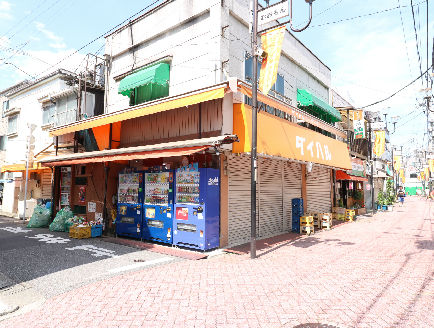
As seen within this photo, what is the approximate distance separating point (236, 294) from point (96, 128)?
436 inches

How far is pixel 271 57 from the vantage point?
29.3 feet

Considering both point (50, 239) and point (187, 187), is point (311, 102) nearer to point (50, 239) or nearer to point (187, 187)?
point (187, 187)

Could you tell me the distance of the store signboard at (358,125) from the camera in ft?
69.3

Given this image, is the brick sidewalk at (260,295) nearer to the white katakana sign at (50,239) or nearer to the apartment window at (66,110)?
the white katakana sign at (50,239)

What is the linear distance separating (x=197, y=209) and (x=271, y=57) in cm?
545

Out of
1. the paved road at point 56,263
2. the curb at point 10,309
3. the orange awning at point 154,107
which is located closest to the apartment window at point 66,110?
the orange awning at point 154,107

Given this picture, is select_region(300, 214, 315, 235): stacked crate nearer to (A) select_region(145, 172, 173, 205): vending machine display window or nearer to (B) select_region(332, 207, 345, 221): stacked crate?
(A) select_region(145, 172, 173, 205): vending machine display window

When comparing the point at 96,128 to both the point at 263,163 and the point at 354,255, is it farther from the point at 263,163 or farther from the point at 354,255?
the point at 354,255

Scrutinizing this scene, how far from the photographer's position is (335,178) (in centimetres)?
2106

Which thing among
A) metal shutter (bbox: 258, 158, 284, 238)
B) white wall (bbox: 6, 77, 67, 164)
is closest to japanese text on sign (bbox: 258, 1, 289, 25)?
metal shutter (bbox: 258, 158, 284, 238)

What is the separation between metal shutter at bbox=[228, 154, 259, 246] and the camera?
33.8 ft

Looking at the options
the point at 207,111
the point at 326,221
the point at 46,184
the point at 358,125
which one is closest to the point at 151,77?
the point at 207,111

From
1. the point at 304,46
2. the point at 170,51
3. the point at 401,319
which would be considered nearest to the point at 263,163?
the point at 170,51

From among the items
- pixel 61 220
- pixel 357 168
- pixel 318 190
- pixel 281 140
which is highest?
pixel 281 140
